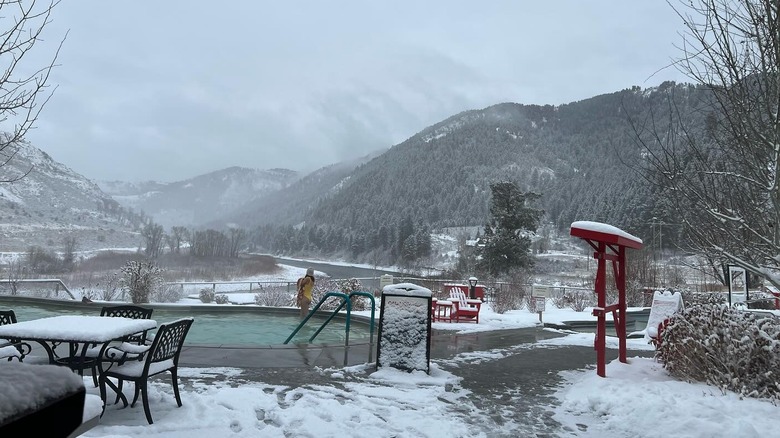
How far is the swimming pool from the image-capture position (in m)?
10.9

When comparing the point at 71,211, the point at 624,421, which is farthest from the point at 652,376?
the point at 71,211

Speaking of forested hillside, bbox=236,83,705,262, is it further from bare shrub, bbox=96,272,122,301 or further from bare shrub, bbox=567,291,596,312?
bare shrub, bbox=96,272,122,301

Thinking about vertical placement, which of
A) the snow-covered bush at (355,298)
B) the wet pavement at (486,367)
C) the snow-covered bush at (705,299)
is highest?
the snow-covered bush at (705,299)

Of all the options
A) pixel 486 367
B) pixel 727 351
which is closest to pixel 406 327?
pixel 486 367

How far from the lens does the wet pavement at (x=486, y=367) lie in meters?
5.20

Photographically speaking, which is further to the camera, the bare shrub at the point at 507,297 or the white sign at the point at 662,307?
the bare shrub at the point at 507,297

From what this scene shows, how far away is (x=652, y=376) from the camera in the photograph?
659 cm

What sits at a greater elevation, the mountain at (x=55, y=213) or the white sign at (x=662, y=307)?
the mountain at (x=55, y=213)

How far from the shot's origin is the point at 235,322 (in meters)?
13.1

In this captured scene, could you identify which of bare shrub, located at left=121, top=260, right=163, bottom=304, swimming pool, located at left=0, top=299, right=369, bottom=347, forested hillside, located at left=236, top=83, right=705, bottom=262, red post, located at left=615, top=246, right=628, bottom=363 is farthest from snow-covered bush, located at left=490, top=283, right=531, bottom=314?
forested hillside, located at left=236, top=83, right=705, bottom=262

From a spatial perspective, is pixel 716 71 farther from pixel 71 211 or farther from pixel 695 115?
pixel 71 211

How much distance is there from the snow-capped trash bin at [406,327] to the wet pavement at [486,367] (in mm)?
669

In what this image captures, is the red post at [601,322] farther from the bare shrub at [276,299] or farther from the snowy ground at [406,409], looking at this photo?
the bare shrub at [276,299]

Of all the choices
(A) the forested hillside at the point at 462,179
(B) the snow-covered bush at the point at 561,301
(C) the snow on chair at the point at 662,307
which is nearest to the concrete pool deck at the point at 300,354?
(C) the snow on chair at the point at 662,307
